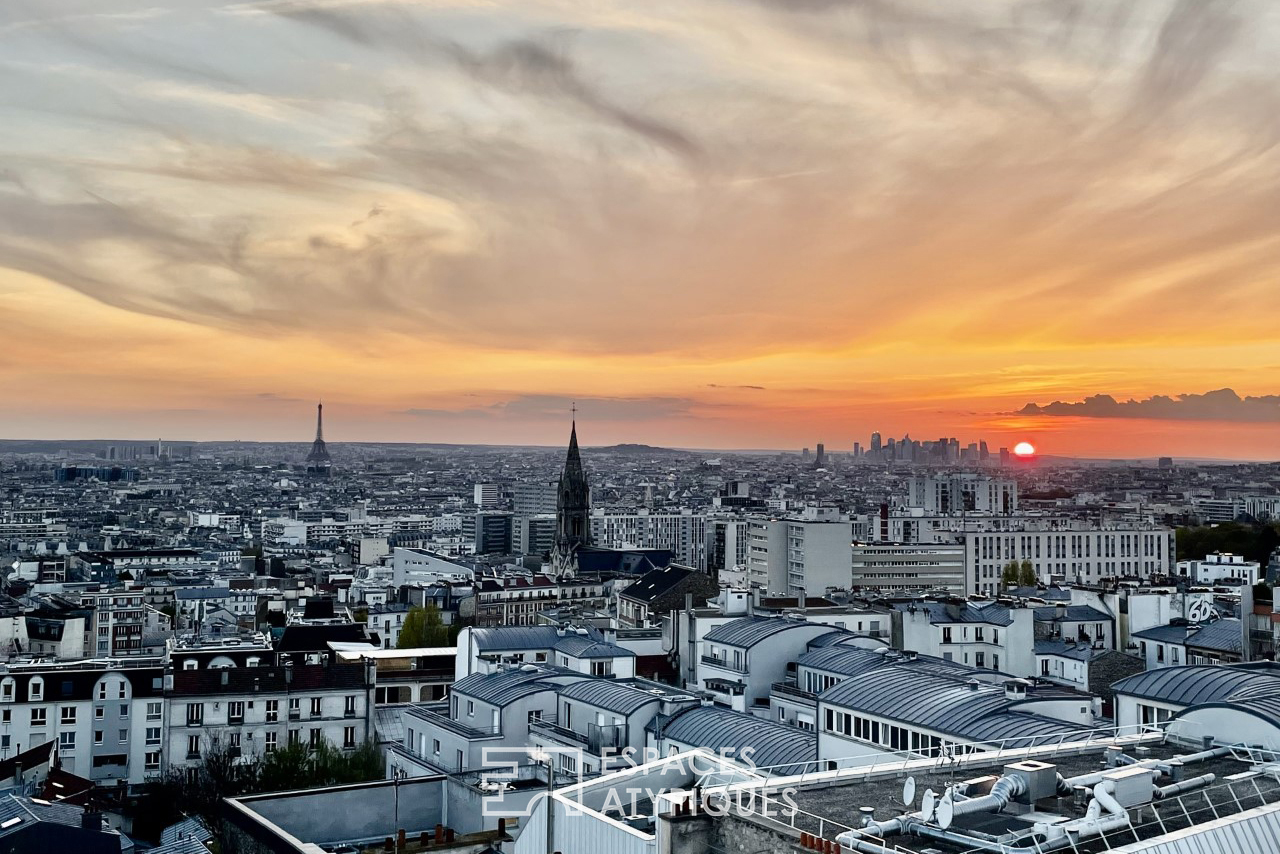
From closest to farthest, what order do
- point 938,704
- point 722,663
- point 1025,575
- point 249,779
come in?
point 938,704, point 249,779, point 722,663, point 1025,575

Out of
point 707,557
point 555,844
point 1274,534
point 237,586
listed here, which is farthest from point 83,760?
point 707,557

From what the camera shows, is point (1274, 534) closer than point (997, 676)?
No

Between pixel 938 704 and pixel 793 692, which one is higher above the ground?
pixel 938 704

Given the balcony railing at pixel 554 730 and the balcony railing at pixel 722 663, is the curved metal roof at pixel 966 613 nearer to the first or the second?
the balcony railing at pixel 722 663

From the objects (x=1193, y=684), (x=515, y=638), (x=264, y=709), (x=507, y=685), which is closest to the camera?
(x=1193, y=684)

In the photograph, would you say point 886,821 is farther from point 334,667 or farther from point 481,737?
point 334,667

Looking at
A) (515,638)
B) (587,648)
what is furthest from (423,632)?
(587,648)

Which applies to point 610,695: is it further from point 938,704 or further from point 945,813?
point 945,813

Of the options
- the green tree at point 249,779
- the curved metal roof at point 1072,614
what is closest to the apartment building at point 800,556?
the curved metal roof at point 1072,614
